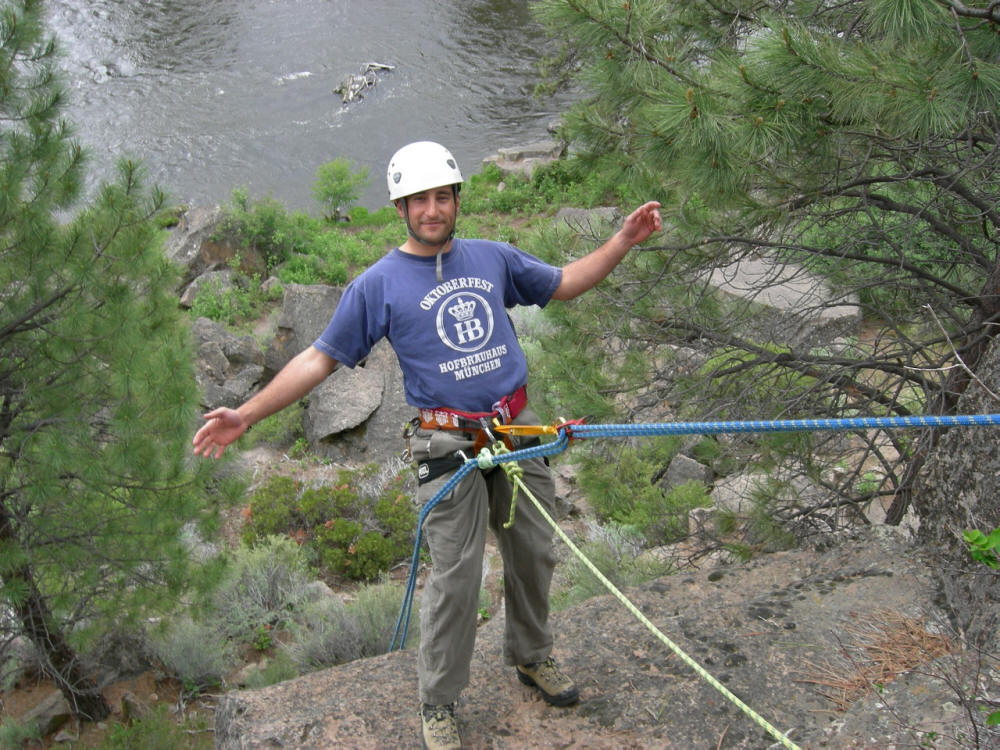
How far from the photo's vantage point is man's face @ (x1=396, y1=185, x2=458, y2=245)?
3.09 meters

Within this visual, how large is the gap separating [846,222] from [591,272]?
1.73 metres

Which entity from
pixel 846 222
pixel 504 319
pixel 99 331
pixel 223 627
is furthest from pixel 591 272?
pixel 223 627

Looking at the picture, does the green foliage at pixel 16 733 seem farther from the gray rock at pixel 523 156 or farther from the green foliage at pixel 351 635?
the gray rock at pixel 523 156

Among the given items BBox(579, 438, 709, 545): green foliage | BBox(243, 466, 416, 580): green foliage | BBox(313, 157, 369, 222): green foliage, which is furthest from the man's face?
BBox(313, 157, 369, 222): green foliage

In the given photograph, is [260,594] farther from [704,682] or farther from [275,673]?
[704,682]

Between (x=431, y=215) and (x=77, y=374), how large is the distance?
3026mm

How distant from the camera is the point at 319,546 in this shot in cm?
870

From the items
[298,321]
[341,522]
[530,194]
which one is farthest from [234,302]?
[341,522]

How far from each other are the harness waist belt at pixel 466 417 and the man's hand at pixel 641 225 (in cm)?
73

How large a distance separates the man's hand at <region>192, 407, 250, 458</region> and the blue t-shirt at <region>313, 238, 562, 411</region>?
1.26 feet

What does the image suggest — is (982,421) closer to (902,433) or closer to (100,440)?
(902,433)

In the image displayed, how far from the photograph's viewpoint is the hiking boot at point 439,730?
3.13m

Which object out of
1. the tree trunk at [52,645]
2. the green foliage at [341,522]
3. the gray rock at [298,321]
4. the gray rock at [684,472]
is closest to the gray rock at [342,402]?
the gray rock at [298,321]

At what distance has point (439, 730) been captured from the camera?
3.13 m
